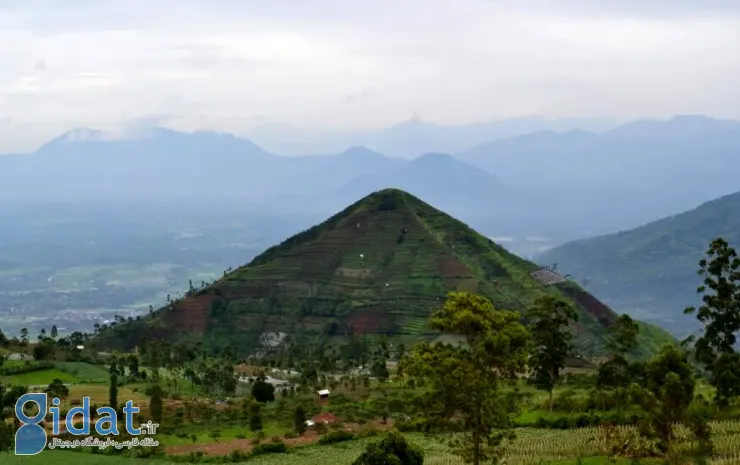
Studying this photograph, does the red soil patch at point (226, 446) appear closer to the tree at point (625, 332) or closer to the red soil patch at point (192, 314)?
the tree at point (625, 332)

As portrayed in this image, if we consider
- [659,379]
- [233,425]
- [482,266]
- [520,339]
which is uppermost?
[482,266]

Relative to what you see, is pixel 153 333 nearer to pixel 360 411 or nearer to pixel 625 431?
pixel 360 411

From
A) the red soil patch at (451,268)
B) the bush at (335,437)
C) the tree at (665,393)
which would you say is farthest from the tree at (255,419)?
the red soil patch at (451,268)

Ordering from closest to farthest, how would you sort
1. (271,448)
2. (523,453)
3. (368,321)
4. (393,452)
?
(393,452) → (523,453) → (271,448) → (368,321)

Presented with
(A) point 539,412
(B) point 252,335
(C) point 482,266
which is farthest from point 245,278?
(A) point 539,412

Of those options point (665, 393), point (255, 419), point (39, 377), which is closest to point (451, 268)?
point (39, 377)

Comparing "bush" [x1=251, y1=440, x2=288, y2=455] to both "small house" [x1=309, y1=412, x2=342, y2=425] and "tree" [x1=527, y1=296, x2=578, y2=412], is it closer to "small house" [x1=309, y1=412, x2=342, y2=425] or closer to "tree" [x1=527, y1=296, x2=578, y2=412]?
"small house" [x1=309, y1=412, x2=342, y2=425]

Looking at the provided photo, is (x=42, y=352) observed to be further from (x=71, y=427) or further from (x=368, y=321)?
(x=368, y=321)
